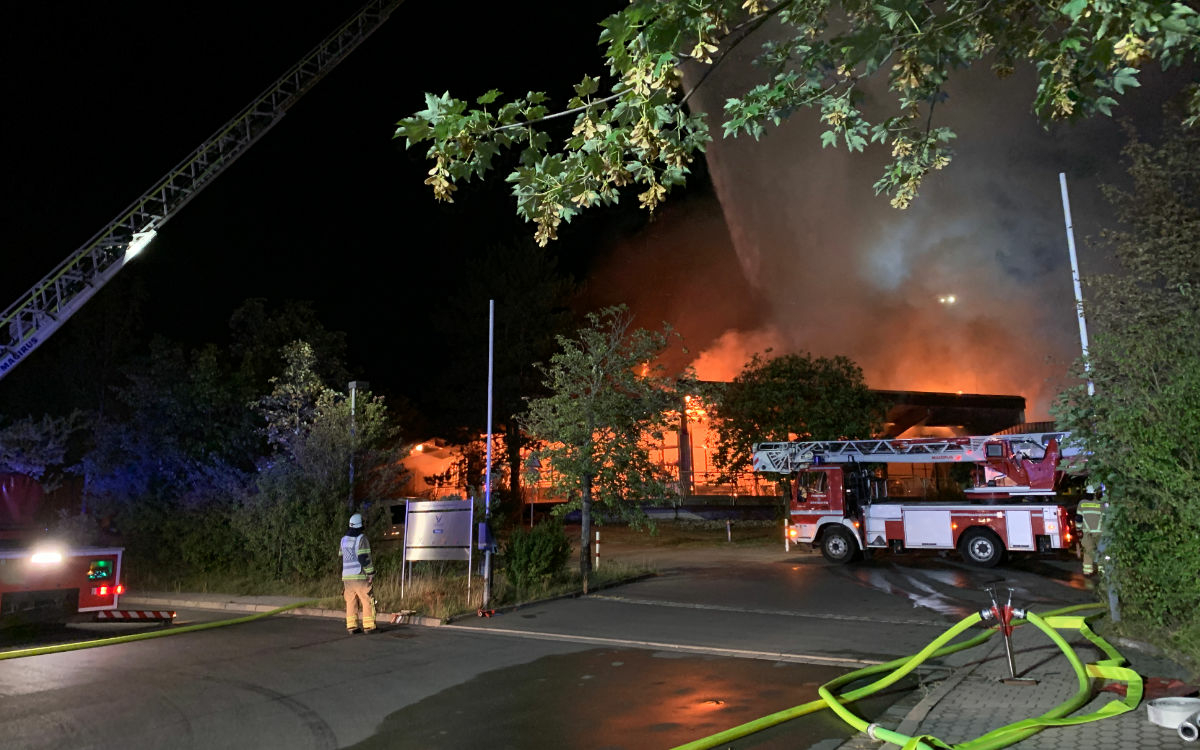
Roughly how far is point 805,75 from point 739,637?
7458 mm

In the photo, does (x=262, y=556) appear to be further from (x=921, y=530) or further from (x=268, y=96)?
(x=921, y=530)

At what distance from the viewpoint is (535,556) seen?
14.8m

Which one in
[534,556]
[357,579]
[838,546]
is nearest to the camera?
[357,579]

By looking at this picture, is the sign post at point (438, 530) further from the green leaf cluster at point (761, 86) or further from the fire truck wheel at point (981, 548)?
the fire truck wheel at point (981, 548)

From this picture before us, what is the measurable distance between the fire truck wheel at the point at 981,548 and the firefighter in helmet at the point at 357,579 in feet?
48.5

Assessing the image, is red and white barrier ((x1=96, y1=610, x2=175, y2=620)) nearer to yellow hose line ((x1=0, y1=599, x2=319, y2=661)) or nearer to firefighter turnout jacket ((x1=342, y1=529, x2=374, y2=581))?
yellow hose line ((x1=0, y1=599, x2=319, y2=661))

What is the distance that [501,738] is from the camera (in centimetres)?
622

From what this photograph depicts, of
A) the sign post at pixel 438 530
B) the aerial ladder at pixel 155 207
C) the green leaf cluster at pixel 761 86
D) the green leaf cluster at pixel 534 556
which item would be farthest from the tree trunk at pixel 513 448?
the green leaf cluster at pixel 761 86

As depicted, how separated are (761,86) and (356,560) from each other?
27.7 feet

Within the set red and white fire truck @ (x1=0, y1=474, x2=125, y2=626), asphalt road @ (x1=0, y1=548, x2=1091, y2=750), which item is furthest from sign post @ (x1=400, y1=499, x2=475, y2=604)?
red and white fire truck @ (x1=0, y1=474, x2=125, y2=626)

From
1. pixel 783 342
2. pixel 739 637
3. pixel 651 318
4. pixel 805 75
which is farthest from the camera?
pixel 651 318

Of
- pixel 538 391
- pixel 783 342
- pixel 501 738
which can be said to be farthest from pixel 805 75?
pixel 783 342

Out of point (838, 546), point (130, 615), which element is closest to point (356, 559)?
point (130, 615)

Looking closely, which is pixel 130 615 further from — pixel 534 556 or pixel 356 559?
pixel 534 556
